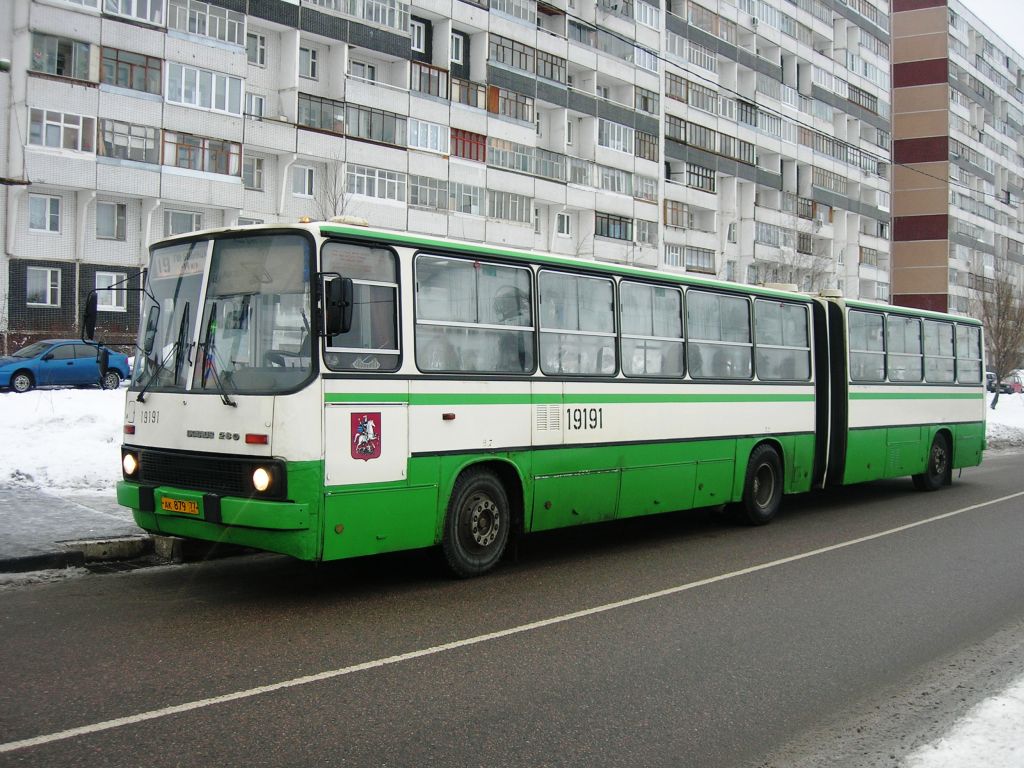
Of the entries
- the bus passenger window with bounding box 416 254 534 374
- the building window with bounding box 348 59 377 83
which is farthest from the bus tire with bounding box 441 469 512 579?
the building window with bounding box 348 59 377 83

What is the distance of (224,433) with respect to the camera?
820 centimetres

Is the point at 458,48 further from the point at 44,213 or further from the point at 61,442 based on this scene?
the point at 61,442

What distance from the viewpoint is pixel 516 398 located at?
995 cm

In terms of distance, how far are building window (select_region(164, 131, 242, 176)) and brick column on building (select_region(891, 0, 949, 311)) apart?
6849cm

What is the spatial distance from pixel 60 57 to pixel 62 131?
2676 mm

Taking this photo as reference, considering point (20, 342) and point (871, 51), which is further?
point (871, 51)

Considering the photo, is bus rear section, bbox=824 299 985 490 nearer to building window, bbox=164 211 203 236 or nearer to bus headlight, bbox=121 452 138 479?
bus headlight, bbox=121 452 138 479

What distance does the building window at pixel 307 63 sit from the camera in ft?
144

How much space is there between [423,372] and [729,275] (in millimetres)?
60353

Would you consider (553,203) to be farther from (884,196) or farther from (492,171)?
(884,196)

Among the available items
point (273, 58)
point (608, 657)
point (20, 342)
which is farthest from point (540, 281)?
point (273, 58)

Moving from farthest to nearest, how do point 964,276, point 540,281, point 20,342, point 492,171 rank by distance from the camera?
1. point 964,276
2. point 492,171
3. point 20,342
4. point 540,281

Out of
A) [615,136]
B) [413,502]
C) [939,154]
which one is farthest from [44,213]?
[939,154]

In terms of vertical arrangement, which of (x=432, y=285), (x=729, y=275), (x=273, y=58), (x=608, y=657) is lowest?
(x=608, y=657)
